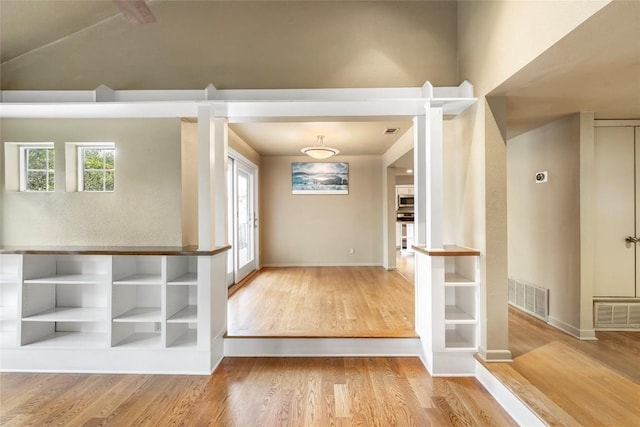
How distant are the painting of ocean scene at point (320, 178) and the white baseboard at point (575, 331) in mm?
4367

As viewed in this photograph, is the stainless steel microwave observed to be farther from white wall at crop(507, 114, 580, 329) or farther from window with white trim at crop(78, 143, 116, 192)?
window with white trim at crop(78, 143, 116, 192)

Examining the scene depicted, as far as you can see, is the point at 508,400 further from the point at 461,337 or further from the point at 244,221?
the point at 244,221

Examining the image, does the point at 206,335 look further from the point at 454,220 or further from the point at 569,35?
the point at 569,35

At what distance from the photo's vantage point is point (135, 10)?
142 centimetres

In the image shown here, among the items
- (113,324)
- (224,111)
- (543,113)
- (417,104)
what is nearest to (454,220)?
(417,104)

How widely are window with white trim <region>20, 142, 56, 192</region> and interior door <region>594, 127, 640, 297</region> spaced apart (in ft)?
18.1

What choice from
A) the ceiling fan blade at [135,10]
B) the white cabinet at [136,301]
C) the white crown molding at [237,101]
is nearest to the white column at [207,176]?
the white crown molding at [237,101]

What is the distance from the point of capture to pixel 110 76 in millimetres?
2621

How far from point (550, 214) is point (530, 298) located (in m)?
1.00

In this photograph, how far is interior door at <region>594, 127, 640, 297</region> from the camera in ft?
9.98

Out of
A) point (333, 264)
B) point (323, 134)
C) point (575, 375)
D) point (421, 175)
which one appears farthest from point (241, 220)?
point (575, 375)

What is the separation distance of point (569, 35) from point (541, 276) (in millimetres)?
2727

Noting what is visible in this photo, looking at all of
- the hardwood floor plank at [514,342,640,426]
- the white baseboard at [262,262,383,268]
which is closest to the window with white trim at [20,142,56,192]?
the white baseboard at [262,262,383,268]

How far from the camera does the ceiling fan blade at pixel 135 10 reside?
136cm
